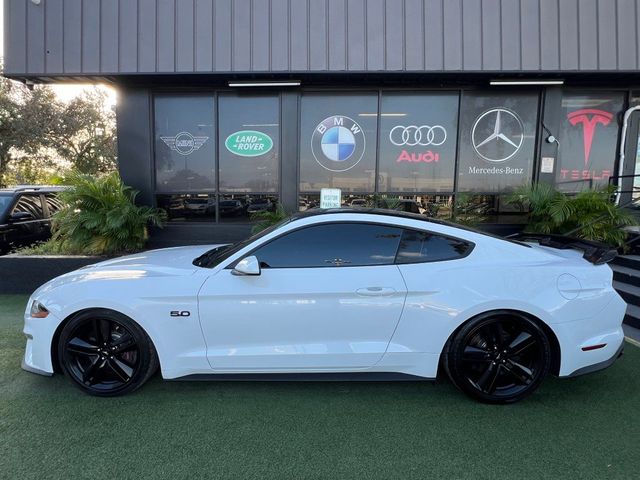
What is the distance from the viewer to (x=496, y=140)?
7.35 meters

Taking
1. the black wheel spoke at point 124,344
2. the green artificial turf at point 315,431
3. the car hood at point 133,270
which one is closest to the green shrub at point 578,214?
the green artificial turf at point 315,431

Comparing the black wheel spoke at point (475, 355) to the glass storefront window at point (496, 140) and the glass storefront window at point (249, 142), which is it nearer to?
the glass storefront window at point (496, 140)

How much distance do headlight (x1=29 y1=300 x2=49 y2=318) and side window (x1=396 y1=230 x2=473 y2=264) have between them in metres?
2.65

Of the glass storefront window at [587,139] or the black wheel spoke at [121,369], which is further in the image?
the glass storefront window at [587,139]

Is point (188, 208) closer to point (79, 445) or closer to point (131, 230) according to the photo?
point (131, 230)

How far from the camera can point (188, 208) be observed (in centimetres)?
749

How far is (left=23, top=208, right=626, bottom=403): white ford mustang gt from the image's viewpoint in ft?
9.34

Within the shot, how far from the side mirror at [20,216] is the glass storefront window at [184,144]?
2.38m

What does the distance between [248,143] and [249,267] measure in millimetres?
5051

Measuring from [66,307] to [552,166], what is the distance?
25.2ft

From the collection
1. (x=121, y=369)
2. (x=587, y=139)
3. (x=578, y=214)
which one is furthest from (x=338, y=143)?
(x=121, y=369)

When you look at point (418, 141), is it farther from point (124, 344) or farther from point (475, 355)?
point (124, 344)

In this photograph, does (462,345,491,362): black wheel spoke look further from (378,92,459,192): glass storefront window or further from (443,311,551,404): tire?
(378,92,459,192): glass storefront window

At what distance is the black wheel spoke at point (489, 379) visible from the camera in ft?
9.62
